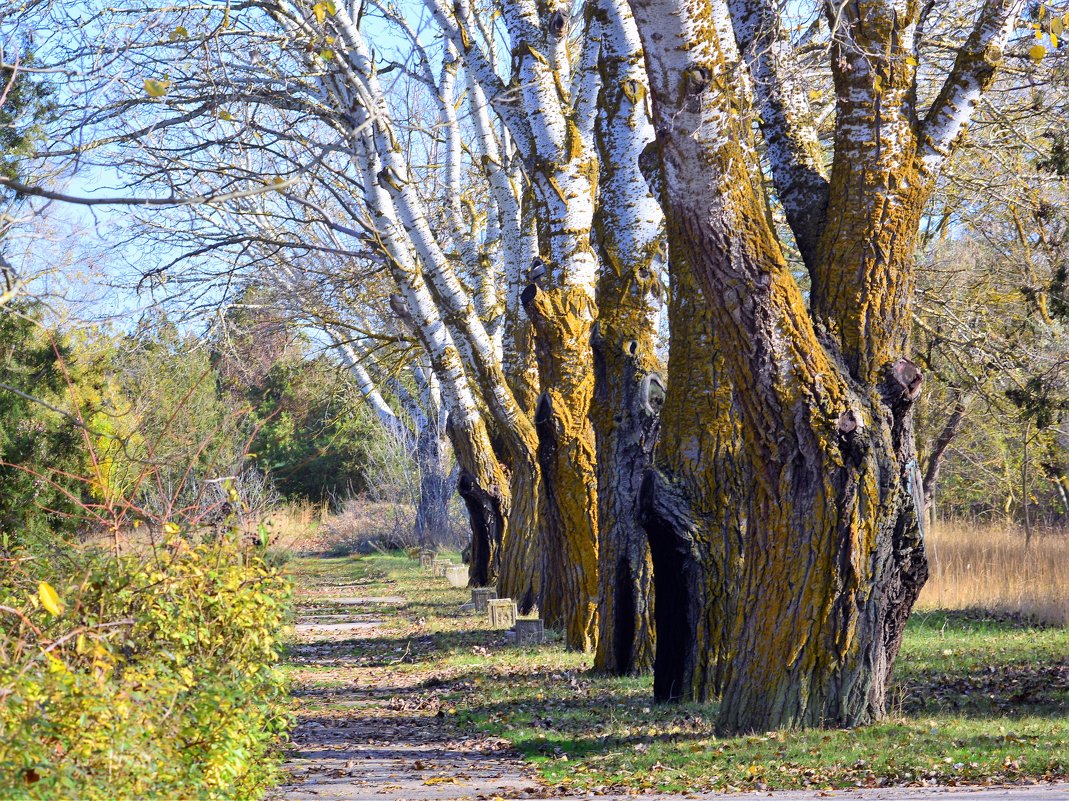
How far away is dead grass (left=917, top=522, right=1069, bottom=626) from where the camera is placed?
16.1 meters

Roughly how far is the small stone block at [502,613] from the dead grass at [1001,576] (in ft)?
19.3

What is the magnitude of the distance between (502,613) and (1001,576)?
24.1 feet

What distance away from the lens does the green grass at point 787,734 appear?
7.52 m

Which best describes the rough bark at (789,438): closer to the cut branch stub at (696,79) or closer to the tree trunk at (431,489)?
the cut branch stub at (696,79)

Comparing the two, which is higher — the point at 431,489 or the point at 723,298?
the point at 723,298

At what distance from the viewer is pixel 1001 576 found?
58.2ft

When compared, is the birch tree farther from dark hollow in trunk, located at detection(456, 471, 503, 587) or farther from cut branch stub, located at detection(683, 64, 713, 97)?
dark hollow in trunk, located at detection(456, 471, 503, 587)

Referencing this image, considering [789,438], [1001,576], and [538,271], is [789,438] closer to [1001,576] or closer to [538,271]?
[538,271]

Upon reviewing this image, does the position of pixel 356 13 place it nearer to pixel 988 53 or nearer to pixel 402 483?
pixel 988 53

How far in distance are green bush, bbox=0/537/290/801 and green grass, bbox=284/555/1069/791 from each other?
2.59 meters

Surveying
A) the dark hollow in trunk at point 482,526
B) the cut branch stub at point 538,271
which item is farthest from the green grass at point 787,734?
the dark hollow in trunk at point 482,526

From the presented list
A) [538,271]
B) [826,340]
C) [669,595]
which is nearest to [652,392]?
[669,595]

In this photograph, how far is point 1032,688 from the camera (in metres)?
10.4

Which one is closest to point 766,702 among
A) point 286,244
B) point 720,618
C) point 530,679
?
point 720,618
